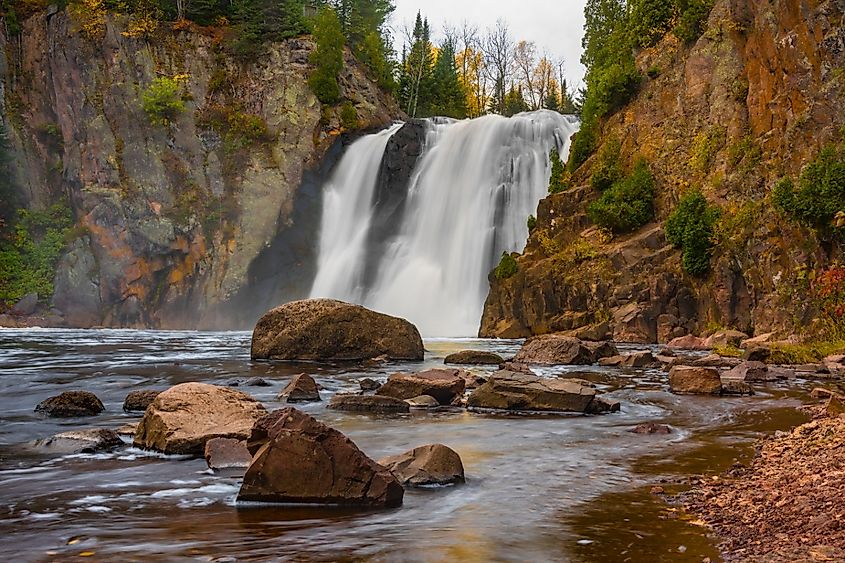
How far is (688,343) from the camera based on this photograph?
26.7 m

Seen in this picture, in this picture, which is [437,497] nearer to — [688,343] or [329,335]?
[329,335]

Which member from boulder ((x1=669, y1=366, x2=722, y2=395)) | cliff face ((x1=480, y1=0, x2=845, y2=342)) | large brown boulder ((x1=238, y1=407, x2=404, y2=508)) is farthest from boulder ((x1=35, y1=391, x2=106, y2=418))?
cliff face ((x1=480, y1=0, x2=845, y2=342))

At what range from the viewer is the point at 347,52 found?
190ft

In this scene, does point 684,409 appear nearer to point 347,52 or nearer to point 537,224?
point 537,224

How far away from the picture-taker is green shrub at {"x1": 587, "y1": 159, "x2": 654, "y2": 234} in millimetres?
32656

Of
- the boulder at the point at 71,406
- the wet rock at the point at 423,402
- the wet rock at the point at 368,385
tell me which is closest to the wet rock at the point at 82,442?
the boulder at the point at 71,406

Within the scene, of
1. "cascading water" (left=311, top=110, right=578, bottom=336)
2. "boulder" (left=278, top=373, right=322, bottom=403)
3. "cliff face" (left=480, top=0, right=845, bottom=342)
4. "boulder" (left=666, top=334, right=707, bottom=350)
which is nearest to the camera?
"boulder" (left=278, top=373, right=322, bottom=403)

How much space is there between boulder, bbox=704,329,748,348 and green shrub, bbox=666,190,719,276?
343cm

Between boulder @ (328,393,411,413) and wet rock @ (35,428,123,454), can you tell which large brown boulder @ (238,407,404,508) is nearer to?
wet rock @ (35,428,123,454)

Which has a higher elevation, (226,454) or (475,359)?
(475,359)

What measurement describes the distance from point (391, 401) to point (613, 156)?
27.0 m

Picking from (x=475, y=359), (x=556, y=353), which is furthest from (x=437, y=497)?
(x=556, y=353)

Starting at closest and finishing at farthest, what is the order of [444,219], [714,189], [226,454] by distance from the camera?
[226,454] < [714,189] < [444,219]

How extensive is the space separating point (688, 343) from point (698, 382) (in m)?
14.3
